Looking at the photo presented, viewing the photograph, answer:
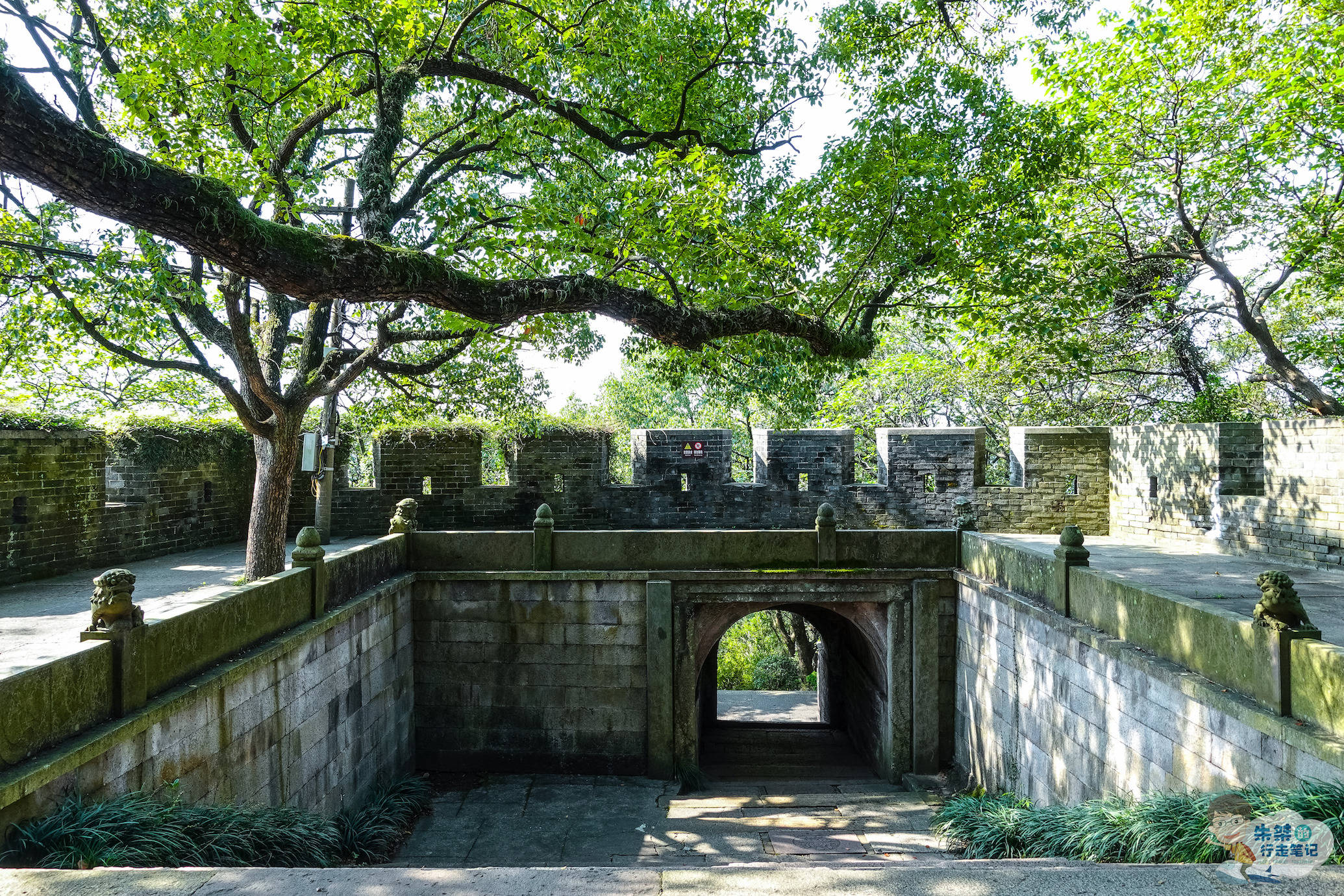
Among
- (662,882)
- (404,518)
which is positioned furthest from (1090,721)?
(404,518)

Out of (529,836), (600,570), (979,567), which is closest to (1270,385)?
(979,567)

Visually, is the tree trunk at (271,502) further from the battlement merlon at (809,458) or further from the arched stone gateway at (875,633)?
the battlement merlon at (809,458)

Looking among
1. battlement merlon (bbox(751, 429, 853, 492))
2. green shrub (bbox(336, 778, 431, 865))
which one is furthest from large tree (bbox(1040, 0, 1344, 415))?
green shrub (bbox(336, 778, 431, 865))

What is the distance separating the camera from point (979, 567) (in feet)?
29.2

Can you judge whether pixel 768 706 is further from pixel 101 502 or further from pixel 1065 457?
pixel 101 502

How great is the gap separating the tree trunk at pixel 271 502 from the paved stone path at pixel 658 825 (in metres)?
3.25

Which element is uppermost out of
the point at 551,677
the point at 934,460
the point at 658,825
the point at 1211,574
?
the point at 934,460

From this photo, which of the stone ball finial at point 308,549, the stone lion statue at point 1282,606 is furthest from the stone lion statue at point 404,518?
the stone lion statue at point 1282,606

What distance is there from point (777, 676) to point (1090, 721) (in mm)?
16867

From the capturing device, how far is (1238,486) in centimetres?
955

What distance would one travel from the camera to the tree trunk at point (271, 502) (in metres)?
8.16

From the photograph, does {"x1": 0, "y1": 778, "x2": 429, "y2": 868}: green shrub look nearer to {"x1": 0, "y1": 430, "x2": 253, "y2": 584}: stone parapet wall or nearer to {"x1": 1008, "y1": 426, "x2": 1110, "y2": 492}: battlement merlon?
{"x1": 0, "y1": 430, "x2": 253, "y2": 584}: stone parapet wall

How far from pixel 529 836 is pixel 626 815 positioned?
1107mm

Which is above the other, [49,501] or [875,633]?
[49,501]
